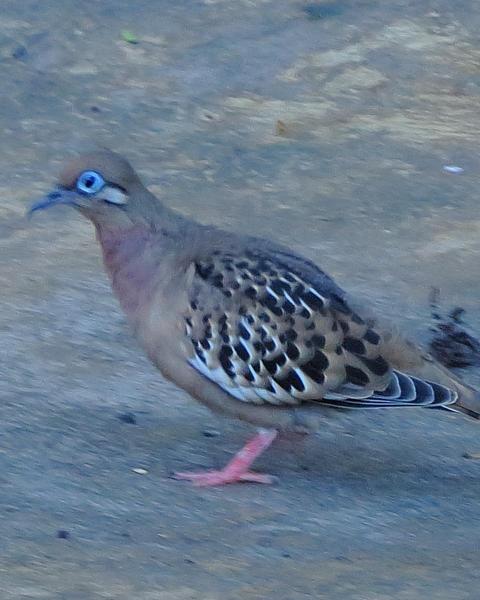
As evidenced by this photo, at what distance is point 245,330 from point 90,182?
77 centimetres

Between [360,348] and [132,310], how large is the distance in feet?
2.66

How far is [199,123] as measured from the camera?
874 cm

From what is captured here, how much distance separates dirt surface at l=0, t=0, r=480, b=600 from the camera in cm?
419

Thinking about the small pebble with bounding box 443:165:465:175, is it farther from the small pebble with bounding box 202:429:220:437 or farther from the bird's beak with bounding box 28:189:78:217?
the bird's beak with bounding box 28:189:78:217

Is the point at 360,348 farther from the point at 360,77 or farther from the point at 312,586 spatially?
the point at 360,77

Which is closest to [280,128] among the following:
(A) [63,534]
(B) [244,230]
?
(B) [244,230]

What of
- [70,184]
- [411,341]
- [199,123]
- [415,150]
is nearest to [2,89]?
[199,123]

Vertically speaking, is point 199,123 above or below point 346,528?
above

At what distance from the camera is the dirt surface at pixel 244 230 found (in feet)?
13.7

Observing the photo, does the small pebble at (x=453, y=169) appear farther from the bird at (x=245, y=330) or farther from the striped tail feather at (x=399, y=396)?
the striped tail feather at (x=399, y=396)

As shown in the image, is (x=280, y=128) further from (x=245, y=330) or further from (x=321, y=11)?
(x=245, y=330)

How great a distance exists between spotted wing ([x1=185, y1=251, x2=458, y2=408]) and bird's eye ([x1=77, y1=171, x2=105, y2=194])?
1.52ft

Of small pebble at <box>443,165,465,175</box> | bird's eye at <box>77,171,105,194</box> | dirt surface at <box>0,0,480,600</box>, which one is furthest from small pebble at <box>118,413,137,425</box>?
small pebble at <box>443,165,465,175</box>

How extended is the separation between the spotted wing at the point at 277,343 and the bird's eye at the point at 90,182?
1.52 feet
